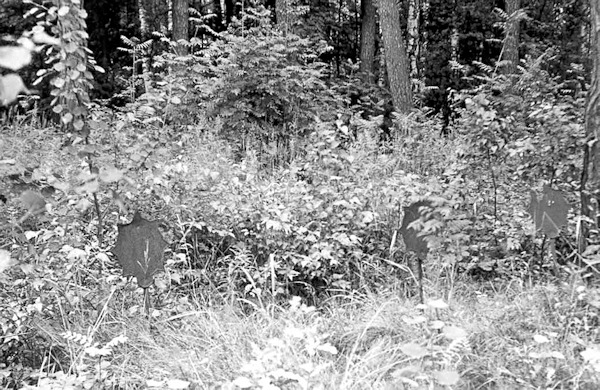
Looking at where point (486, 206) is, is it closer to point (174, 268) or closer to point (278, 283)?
point (278, 283)

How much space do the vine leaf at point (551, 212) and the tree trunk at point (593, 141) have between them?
0.97 ft

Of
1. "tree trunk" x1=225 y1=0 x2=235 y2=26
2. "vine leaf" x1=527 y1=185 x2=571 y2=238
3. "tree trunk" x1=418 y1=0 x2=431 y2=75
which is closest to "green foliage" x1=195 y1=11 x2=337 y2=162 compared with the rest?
"vine leaf" x1=527 y1=185 x2=571 y2=238

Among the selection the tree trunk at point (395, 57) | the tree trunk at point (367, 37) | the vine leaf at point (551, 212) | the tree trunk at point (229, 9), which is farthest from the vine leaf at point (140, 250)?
the tree trunk at point (229, 9)

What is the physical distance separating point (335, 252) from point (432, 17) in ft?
45.4

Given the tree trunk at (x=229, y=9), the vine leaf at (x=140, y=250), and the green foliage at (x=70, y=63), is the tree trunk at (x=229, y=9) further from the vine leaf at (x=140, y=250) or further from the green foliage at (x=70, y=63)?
the vine leaf at (x=140, y=250)

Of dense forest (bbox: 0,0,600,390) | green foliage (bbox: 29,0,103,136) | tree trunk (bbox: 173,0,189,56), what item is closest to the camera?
dense forest (bbox: 0,0,600,390)

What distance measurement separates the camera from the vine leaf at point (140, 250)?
260 cm

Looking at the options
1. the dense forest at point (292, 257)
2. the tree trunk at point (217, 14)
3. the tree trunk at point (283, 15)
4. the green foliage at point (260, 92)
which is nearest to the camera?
the dense forest at point (292, 257)

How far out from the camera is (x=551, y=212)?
9.21ft

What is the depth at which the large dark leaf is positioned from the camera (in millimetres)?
2627

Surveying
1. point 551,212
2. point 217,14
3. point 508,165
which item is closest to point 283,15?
point 508,165

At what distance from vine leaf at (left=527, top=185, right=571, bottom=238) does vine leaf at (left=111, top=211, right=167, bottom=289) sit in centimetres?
192

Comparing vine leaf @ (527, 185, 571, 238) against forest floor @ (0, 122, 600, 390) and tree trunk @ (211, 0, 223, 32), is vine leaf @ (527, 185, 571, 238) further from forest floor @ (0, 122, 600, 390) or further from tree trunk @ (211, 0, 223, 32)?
tree trunk @ (211, 0, 223, 32)

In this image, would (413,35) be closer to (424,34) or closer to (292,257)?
(424,34)
